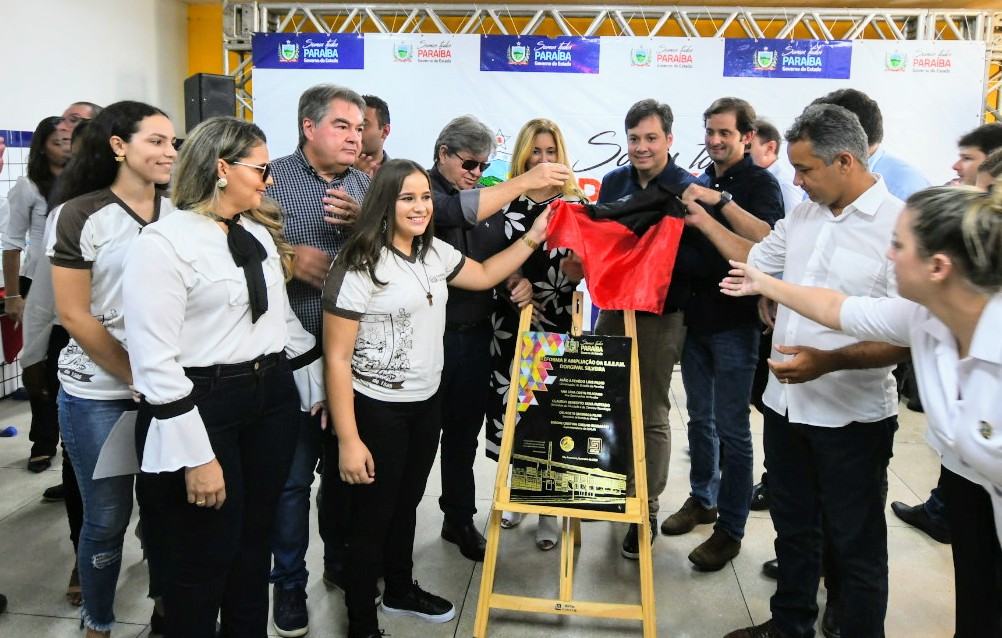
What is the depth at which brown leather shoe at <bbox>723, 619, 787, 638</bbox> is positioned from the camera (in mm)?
2523

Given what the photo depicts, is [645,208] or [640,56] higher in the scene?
[640,56]

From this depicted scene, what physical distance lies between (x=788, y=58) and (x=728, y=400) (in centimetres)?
456

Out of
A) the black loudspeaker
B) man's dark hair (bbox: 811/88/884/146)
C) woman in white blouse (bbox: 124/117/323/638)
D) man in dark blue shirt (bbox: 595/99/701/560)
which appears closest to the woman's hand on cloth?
woman in white blouse (bbox: 124/117/323/638)

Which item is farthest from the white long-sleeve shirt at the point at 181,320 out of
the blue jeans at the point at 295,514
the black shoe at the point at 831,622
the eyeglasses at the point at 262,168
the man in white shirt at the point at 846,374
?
the black shoe at the point at 831,622

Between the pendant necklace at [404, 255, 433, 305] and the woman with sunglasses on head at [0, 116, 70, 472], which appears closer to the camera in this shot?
the pendant necklace at [404, 255, 433, 305]

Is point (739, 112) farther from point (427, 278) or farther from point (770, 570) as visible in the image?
point (770, 570)

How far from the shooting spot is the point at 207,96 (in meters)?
6.68

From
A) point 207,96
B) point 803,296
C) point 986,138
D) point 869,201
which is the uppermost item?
point 207,96

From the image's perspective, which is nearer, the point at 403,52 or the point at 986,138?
the point at 986,138

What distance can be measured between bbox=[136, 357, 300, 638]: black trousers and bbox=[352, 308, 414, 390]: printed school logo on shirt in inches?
10.0

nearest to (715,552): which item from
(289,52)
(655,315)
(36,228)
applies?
(655,315)

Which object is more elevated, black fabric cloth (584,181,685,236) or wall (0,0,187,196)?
wall (0,0,187,196)

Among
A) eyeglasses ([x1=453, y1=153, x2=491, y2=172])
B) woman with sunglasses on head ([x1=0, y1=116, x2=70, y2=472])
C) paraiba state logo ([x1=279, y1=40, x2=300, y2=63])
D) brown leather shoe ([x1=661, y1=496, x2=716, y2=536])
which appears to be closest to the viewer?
eyeglasses ([x1=453, y1=153, x2=491, y2=172])

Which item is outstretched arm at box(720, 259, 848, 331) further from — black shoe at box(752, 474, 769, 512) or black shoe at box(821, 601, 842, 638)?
black shoe at box(752, 474, 769, 512)
